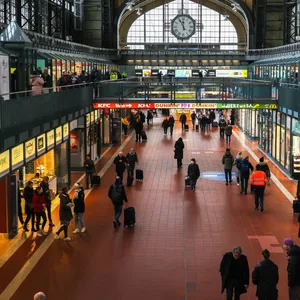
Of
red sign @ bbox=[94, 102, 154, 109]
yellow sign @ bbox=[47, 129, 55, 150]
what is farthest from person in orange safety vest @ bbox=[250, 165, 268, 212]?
red sign @ bbox=[94, 102, 154, 109]

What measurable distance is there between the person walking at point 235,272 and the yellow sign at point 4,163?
5.71 metres

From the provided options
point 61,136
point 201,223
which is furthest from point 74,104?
point 201,223

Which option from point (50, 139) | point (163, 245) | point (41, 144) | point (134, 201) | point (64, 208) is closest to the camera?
point (163, 245)

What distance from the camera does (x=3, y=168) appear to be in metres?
15.5

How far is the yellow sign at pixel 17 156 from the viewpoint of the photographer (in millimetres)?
16500

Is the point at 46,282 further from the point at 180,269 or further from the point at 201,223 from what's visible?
the point at 201,223

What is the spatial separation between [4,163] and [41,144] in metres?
4.57

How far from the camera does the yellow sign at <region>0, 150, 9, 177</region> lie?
15.4 meters

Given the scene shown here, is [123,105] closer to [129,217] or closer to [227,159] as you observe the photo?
[227,159]

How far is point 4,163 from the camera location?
15641mm

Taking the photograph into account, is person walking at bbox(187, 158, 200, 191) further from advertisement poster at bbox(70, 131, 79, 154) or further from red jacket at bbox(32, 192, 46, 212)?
red jacket at bbox(32, 192, 46, 212)

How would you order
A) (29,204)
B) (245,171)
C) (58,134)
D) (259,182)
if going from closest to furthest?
(29,204) → (259,182) → (58,134) → (245,171)

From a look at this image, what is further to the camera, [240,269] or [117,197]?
[117,197]

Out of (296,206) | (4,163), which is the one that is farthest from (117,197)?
(296,206)
